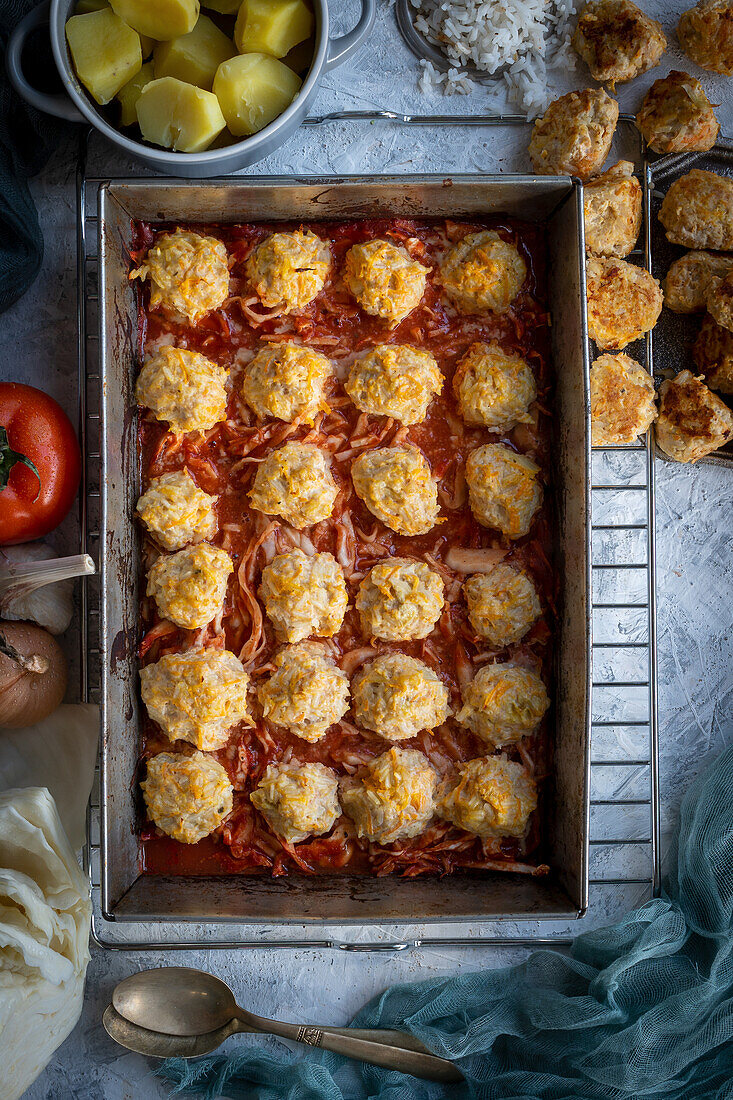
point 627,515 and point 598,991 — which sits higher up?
point 627,515

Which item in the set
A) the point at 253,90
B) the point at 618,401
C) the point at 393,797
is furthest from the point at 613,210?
the point at 393,797

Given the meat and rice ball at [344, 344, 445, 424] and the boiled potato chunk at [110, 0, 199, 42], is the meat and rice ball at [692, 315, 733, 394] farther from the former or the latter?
the boiled potato chunk at [110, 0, 199, 42]

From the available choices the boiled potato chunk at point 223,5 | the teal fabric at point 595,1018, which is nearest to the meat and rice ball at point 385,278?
the boiled potato chunk at point 223,5

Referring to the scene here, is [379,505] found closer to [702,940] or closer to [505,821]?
[505,821]

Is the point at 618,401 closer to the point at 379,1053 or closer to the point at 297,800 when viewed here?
the point at 297,800

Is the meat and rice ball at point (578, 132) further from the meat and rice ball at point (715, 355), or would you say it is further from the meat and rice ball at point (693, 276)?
the meat and rice ball at point (715, 355)

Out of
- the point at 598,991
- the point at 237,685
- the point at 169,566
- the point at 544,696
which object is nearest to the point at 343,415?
the point at 169,566

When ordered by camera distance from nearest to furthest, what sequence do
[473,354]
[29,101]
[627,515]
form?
[29,101], [473,354], [627,515]
